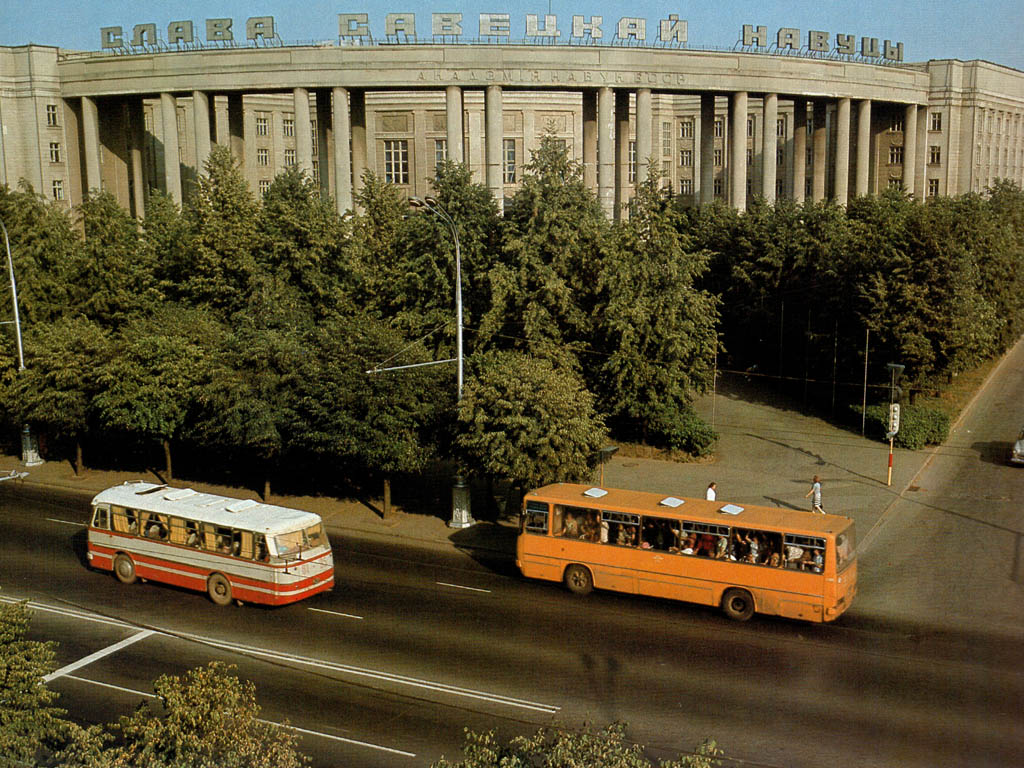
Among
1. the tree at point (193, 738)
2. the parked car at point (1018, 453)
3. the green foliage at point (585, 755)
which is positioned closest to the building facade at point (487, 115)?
the parked car at point (1018, 453)

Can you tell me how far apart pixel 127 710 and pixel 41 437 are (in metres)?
28.4

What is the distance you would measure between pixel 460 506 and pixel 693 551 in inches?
407

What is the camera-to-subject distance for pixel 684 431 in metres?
39.0

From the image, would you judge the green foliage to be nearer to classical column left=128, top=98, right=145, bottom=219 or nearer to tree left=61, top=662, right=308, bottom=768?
tree left=61, top=662, right=308, bottom=768

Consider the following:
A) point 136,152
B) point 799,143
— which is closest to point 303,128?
point 136,152

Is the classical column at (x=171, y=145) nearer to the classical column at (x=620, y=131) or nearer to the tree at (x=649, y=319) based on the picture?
the classical column at (x=620, y=131)

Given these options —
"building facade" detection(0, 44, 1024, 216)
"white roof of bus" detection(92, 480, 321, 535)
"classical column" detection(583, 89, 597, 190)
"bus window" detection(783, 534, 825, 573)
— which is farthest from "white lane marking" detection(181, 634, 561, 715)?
"classical column" detection(583, 89, 597, 190)

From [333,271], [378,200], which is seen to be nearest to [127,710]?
[333,271]

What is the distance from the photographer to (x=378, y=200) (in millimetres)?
46188

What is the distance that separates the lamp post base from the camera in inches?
1203

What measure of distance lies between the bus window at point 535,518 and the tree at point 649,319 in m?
13.2

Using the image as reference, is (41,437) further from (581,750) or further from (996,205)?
(996,205)

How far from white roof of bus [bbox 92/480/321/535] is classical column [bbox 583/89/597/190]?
52023 mm

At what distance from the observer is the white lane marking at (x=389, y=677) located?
17.3 metres
